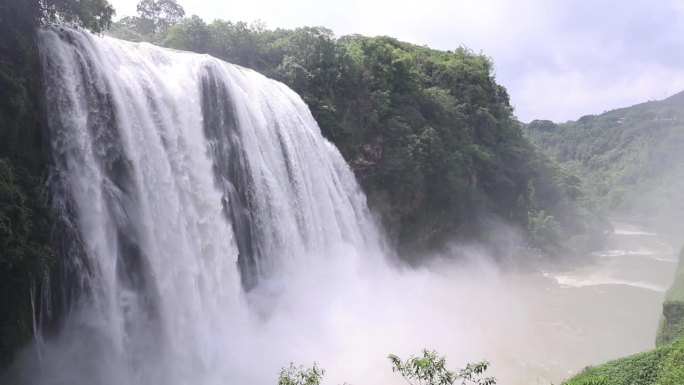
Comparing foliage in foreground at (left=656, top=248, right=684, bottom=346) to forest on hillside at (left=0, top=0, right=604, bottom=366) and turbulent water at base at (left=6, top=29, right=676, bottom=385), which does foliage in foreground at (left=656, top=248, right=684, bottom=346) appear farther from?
forest on hillside at (left=0, top=0, right=604, bottom=366)

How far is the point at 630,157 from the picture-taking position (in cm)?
8250

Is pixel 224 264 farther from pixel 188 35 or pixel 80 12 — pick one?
pixel 188 35

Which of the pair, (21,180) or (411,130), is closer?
(21,180)

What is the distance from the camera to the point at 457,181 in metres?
29.2

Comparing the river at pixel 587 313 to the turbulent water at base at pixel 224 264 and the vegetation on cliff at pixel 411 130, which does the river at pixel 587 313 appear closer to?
the turbulent water at base at pixel 224 264

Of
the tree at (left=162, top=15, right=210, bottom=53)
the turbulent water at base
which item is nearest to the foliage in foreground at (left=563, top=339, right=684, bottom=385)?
the turbulent water at base

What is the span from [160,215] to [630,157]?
287 ft

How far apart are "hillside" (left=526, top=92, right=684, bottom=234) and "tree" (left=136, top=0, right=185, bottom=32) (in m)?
36.7

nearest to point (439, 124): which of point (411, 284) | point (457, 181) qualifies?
point (457, 181)

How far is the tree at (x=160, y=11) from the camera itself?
37125 millimetres

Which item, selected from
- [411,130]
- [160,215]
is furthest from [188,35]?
[160,215]

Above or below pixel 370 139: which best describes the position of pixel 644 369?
below

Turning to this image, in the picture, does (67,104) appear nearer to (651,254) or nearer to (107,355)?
(107,355)

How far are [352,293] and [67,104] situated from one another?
11239mm
